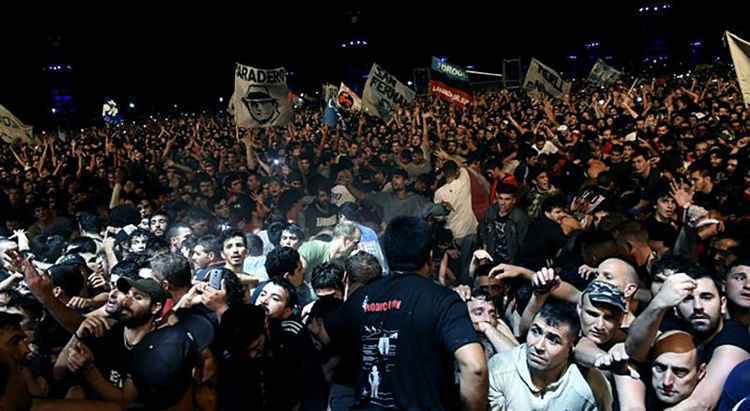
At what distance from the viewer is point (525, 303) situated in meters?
5.27

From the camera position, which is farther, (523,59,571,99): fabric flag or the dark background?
Answer: the dark background

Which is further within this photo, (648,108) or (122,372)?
(648,108)

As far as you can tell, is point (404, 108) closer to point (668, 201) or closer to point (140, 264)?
point (668, 201)

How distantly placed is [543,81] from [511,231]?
45.1 ft

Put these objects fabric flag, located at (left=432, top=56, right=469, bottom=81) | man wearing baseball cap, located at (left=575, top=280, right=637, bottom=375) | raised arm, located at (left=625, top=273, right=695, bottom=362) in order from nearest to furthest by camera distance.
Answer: raised arm, located at (left=625, top=273, right=695, bottom=362) < man wearing baseball cap, located at (left=575, top=280, right=637, bottom=375) < fabric flag, located at (left=432, top=56, right=469, bottom=81)

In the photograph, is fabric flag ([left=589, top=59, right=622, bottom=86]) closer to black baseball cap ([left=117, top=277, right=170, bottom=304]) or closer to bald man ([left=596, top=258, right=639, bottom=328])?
bald man ([left=596, top=258, right=639, bottom=328])

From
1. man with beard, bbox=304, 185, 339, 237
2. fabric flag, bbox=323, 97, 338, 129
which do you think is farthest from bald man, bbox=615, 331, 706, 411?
fabric flag, bbox=323, 97, 338, 129

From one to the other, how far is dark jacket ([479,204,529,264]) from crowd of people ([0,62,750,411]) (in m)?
0.02

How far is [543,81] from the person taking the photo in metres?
20.6

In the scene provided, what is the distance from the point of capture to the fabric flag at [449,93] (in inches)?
790

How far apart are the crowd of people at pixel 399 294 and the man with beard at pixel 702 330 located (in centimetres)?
1

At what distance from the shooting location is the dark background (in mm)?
56938

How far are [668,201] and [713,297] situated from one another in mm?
3892

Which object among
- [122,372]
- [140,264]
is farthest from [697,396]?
[140,264]
